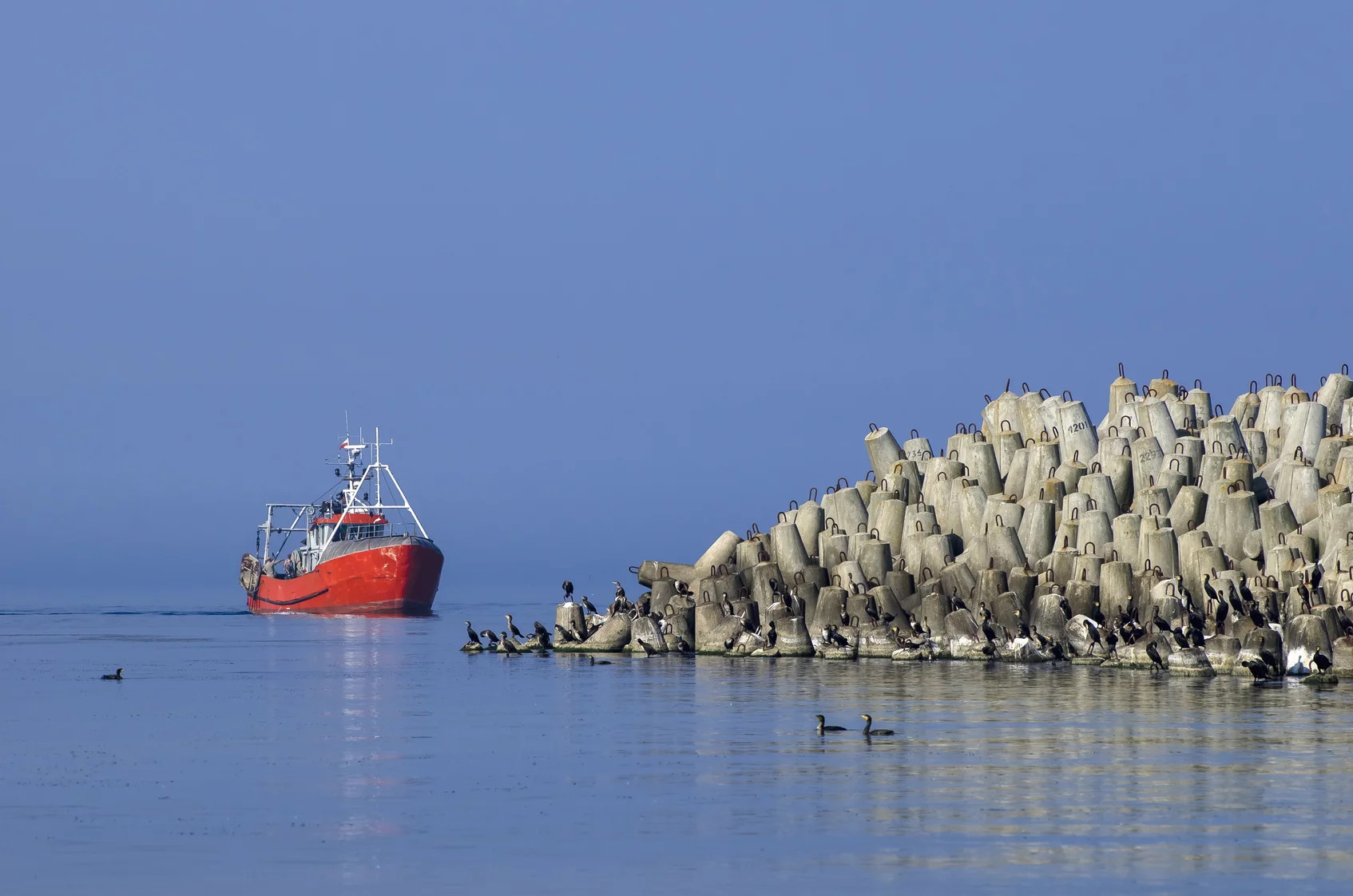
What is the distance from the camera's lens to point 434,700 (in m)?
52.9

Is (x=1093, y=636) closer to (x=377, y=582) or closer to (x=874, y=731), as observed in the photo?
(x=874, y=731)

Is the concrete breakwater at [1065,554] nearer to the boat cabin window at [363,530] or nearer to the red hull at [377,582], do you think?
the red hull at [377,582]

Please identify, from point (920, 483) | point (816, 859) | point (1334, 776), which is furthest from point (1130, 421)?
point (816, 859)

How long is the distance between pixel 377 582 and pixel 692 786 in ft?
297

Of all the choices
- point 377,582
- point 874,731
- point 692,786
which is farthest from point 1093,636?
point 377,582

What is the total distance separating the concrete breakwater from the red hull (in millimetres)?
46570

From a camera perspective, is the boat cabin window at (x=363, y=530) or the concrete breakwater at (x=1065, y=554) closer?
the concrete breakwater at (x=1065, y=554)

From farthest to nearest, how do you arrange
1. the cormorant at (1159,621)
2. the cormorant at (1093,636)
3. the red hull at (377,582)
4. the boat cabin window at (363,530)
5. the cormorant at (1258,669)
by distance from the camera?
1. the boat cabin window at (363,530)
2. the red hull at (377,582)
3. the cormorant at (1093,636)
4. the cormorant at (1159,621)
5. the cormorant at (1258,669)

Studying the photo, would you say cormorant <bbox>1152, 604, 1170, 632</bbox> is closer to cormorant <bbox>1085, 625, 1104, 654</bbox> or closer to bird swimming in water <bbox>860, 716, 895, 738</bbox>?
cormorant <bbox>1085, 625, 1104, 654</bbox>

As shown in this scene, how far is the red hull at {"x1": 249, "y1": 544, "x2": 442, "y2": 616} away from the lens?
391 ft

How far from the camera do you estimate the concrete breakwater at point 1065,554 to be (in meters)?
53.1

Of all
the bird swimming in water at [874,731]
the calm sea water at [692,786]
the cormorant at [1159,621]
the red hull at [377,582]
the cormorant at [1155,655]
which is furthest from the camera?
the red hull at [377,582]

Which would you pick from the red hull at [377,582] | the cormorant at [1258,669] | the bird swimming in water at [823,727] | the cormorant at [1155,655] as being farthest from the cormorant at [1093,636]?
the red hull at [377,582]

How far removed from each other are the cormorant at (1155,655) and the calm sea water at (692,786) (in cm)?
76
